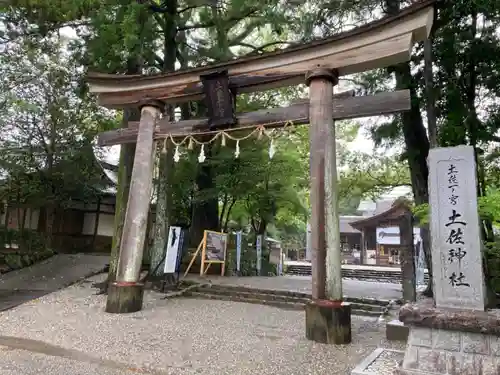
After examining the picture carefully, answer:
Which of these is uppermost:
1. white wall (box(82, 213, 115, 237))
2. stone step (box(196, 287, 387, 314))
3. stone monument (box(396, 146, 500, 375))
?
white wall (box(82, 213, 115, 237))

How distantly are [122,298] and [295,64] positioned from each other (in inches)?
214

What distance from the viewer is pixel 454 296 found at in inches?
Result: 153

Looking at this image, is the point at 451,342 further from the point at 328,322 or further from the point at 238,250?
the point at 238,250

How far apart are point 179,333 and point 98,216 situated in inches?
562

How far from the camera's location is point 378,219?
24359 mm

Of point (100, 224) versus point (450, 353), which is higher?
point (100, 224)

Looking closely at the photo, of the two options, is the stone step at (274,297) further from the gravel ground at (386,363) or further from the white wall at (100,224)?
the white wall at (100,224)

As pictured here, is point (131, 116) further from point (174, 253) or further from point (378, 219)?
point (378, 219)

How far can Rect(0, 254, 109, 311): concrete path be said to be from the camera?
9.41 metres

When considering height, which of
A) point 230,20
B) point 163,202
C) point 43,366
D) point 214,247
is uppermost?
point 230,20

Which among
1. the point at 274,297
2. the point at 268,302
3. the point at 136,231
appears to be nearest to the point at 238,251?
the point at 274,297

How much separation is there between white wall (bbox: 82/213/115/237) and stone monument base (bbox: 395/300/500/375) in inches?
686

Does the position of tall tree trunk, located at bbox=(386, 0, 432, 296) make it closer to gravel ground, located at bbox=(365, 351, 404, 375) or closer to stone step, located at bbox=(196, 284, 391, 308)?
stone step, located at bbox=(196, 284, 391, 308)

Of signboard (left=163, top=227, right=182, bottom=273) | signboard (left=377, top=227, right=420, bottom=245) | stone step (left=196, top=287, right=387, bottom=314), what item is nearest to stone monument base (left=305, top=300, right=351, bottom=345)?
stone step (left=196, top=287, right=387, bottom=314)
